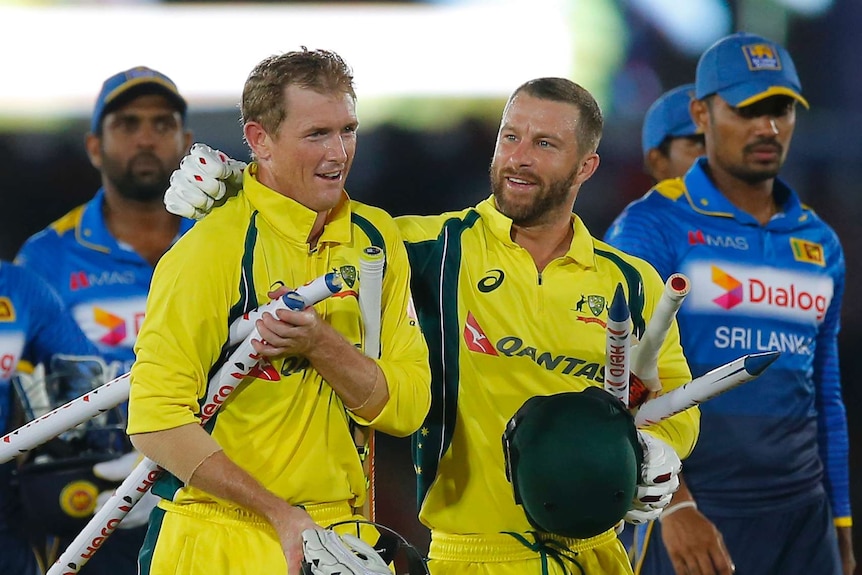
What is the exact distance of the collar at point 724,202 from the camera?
3910 mm

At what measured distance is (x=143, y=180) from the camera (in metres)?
4.68

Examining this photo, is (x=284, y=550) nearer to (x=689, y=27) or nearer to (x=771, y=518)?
(x=771, y=518)

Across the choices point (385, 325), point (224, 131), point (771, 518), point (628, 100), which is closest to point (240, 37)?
point (224, 131)

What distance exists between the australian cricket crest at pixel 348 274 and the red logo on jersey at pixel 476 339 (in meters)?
0.40

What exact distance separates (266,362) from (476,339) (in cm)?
57

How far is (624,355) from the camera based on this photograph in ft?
8.49

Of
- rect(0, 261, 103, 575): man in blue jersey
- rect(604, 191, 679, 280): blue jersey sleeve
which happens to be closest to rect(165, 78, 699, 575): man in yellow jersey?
rect(604, 191, 679, 280): blue jersey sleeve

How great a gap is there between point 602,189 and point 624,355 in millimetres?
3471

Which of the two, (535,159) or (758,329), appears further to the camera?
(758,329)

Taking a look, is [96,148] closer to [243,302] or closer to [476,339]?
[476,339]

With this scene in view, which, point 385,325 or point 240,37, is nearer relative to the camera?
point 385,325

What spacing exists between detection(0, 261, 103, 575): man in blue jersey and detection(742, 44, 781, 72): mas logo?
7.08ft

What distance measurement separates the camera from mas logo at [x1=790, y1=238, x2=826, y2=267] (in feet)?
12.9

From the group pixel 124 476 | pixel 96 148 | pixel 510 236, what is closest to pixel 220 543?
pixel 510 236
